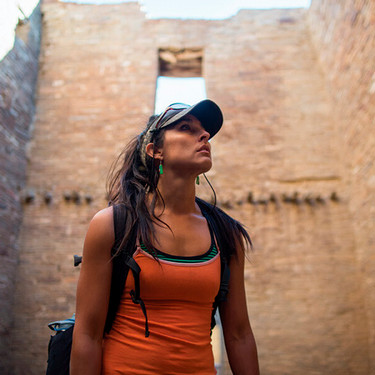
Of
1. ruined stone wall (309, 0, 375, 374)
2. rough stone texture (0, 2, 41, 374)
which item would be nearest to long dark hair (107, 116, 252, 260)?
ruined stone wall (309, 0, 375, 374)

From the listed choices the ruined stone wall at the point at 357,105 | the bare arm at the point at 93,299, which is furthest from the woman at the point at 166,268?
the ruined stone wall at the point at 357,105

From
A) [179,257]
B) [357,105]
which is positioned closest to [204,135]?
[179,257]

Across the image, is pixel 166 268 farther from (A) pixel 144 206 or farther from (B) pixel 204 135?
(B) pixel 204 135

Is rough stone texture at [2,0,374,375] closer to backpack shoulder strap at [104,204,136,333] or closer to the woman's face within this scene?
the woman's face

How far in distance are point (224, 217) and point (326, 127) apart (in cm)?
519

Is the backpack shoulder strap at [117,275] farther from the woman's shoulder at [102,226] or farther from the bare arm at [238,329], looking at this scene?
the bare arm at [238,329]

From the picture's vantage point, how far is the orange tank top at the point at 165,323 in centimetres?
135

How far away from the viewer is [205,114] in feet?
5.77

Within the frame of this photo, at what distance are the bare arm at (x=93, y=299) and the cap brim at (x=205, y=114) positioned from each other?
1.88 feet

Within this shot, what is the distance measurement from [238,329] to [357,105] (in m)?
4.75

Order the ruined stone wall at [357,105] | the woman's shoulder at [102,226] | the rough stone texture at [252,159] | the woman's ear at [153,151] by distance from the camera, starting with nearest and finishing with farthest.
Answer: the woman's shoulder at [102,226] < the woman's ear at [153,151] < the ruined stone wall at [357,105] < the rough stone texture at [252,159]

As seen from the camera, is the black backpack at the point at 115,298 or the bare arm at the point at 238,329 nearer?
the black backpack at the point at 115,298

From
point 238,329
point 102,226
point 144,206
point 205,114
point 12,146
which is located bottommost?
point 238,329

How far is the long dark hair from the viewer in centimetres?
152
